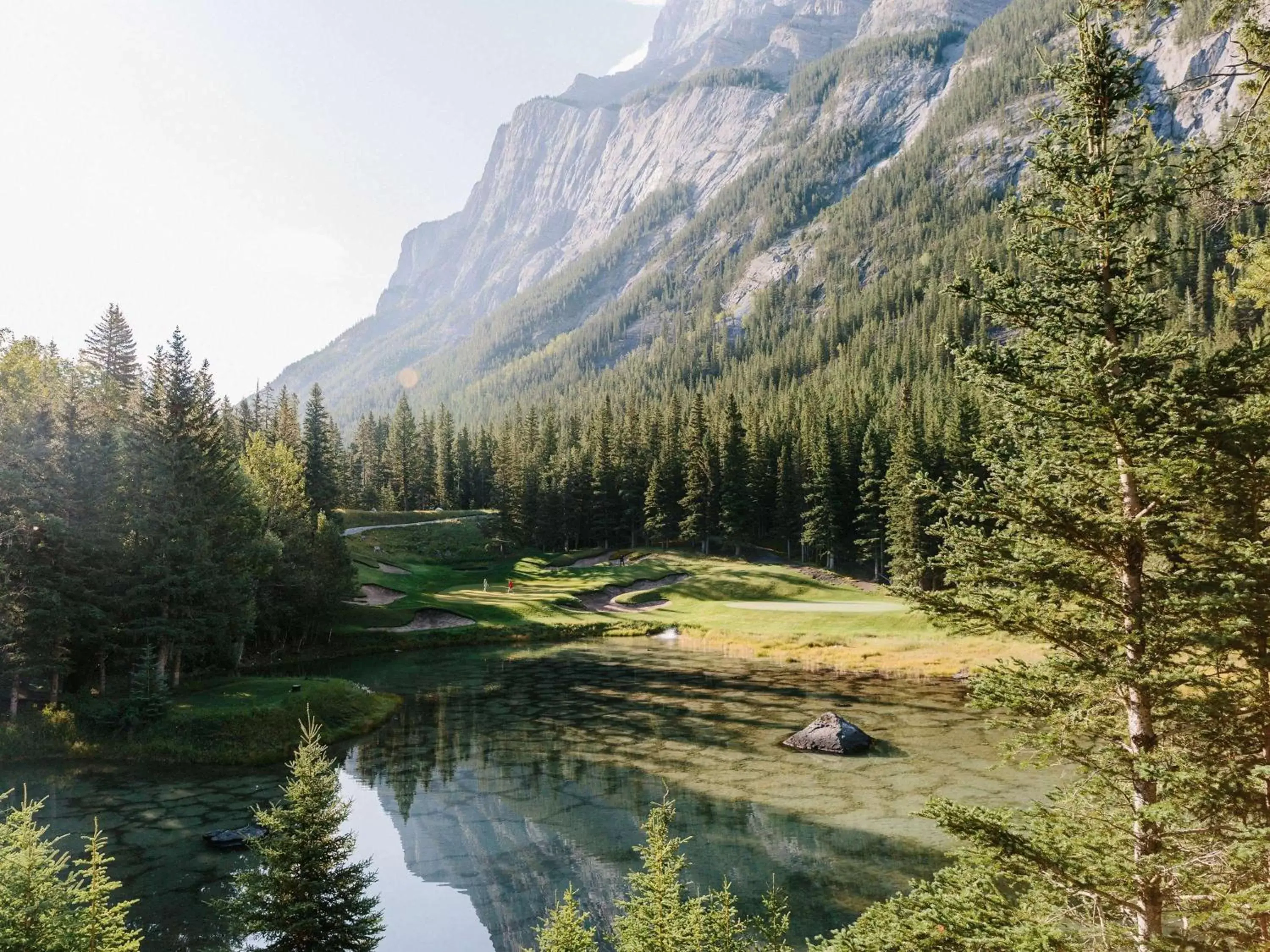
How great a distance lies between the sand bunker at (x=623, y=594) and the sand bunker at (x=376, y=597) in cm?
1859

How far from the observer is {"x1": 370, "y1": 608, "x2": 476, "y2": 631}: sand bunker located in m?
64.9

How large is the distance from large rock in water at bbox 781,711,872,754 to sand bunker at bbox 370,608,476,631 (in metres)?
40.0

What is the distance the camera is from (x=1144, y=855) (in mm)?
8672

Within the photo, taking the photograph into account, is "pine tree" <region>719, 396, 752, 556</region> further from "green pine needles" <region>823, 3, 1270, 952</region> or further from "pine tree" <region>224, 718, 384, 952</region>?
"green pine needles" <region>823, 3, 1270, 952</region>

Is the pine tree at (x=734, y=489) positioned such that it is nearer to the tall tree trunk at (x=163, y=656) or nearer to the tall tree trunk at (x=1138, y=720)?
the tall tree trunk at (x=163, y=656)

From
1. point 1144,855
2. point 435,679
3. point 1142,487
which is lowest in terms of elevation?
point 435,679

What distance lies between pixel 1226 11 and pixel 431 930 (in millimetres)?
25419

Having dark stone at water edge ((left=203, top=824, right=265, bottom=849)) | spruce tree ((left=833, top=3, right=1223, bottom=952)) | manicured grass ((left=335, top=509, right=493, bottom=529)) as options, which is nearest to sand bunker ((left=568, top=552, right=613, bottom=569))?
manicured grass ((left=335, top=509, right=493, bottom=529))

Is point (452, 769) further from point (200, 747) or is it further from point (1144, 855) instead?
point (1144, 855)

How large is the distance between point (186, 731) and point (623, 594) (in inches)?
1977

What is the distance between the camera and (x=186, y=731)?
31.8 metres

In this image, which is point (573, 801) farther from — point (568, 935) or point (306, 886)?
point (568, 935)

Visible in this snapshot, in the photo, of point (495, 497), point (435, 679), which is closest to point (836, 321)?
point (495, 497)

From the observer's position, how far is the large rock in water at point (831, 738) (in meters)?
30.9
